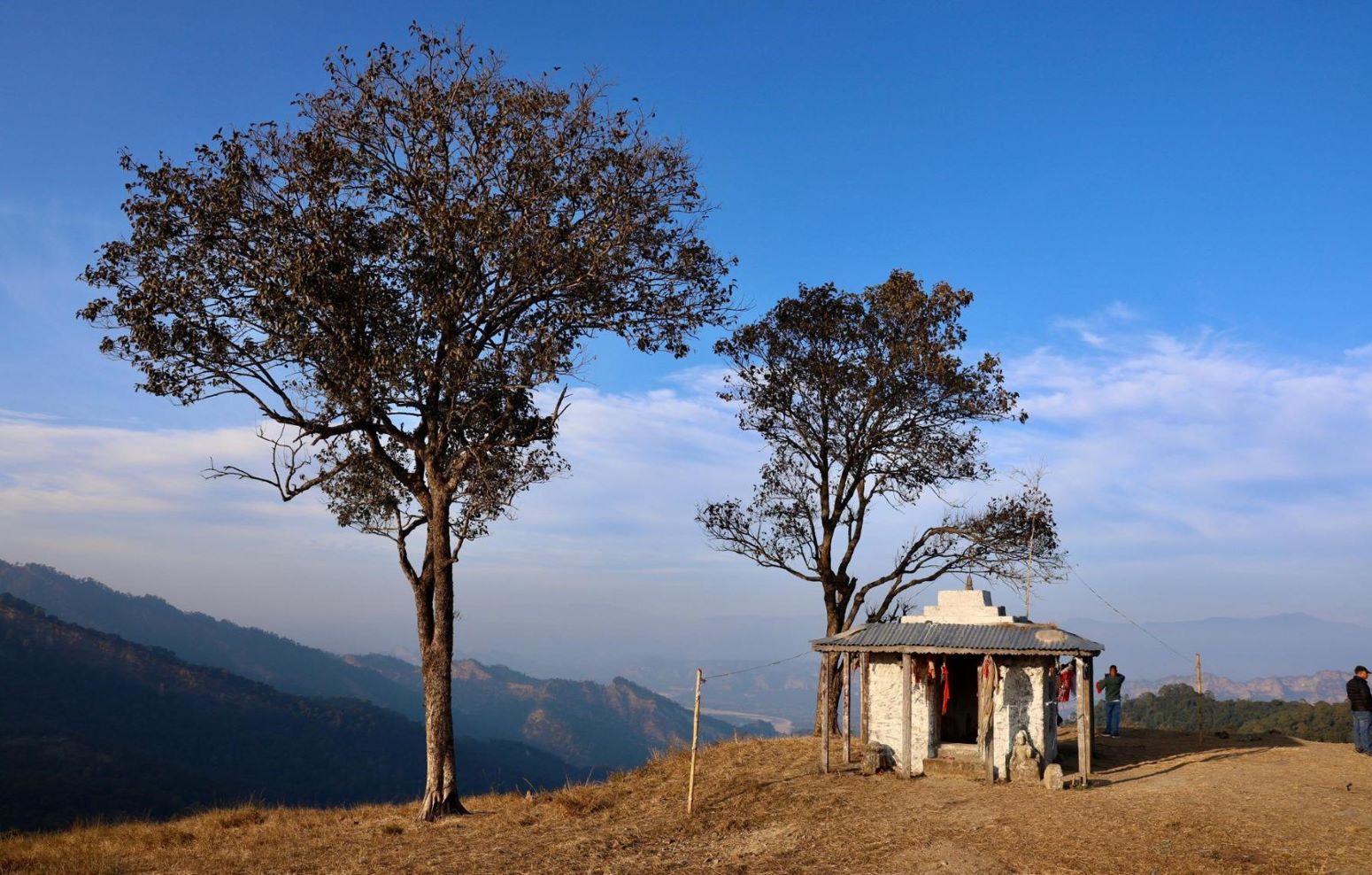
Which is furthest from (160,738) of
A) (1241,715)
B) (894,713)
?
(1241,715)

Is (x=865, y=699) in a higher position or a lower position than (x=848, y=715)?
higher

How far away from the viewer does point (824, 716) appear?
23359 mm

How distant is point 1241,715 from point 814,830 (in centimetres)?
5764

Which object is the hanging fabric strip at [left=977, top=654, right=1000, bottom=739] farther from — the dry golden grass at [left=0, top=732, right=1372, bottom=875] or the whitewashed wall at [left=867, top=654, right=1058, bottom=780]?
the dry golden grass at [left=0, top=732, right=1372, bottom=875]

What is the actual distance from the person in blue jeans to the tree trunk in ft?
66.0

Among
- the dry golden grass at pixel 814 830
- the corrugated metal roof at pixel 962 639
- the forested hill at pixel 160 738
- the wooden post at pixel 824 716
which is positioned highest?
the corrugated metal roof at pixel 962 639

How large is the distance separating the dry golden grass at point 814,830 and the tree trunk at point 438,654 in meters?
0.96

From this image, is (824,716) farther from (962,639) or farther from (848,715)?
(962,639)

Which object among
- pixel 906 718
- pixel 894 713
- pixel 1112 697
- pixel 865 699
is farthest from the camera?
pixel 1112 697

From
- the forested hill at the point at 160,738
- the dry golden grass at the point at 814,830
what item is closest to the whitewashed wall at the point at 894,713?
the dry golden grass at the point at 814,830

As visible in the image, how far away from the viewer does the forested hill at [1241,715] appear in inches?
1983

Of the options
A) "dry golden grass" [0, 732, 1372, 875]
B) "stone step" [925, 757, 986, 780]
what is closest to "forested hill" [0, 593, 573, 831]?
"dry golden grass" [0, 732, 1372, 875]

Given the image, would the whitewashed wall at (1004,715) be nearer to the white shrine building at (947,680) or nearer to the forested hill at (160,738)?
the white shrine building at (947,680)

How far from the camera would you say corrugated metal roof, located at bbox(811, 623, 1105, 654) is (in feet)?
74.2
